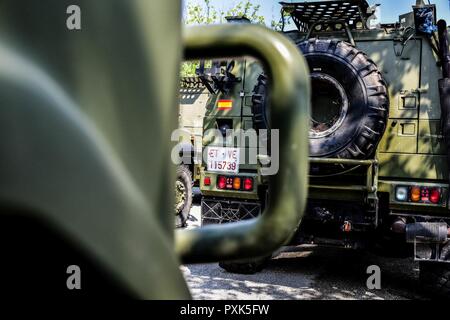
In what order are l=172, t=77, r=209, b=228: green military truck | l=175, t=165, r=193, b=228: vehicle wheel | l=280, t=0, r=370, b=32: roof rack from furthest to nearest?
l=172, t=77, r=209, b=228: green military truck
l=175, t=165, r=193, b=228: vehicle wheel
l=280, t=0, r=370, b=32: roof rack

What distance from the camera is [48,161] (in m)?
0.50

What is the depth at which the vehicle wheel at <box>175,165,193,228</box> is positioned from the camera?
8055 mm

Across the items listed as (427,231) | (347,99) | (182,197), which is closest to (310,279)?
(427,231)

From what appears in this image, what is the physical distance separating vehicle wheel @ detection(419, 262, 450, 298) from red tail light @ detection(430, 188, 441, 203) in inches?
23.2

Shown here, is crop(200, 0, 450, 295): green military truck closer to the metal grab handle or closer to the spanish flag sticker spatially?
the spanish flag sticker

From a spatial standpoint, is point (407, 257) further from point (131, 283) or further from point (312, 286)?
point (131, 283)

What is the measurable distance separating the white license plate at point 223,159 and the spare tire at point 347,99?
68 cm

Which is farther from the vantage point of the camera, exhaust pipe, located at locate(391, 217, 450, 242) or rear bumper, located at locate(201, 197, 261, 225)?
rear bumper, located at locate(201, 197, 261, 225)

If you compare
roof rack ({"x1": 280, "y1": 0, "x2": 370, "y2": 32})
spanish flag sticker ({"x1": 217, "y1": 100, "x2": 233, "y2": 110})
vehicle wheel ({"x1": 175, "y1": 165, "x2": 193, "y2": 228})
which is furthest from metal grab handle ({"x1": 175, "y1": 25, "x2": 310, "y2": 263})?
vehicle wheel ({"x1": 175, "y1": 165, "x2": 193, "y2": 228})

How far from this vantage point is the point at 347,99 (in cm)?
512

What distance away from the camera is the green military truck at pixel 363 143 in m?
5.04

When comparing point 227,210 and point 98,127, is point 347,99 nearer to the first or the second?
point 227,210

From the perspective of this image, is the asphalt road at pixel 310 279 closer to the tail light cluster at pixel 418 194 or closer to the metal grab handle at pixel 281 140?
the tail light cluster at pixel 418 194
